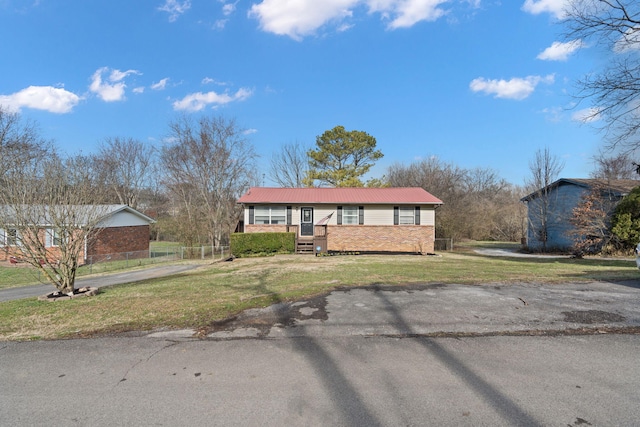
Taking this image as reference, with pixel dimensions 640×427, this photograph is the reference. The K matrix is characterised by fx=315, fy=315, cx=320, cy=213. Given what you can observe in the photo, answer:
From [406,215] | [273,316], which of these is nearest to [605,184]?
[406,215]

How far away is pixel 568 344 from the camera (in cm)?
371

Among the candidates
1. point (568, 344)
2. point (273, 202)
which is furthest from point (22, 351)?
point (273, 202)

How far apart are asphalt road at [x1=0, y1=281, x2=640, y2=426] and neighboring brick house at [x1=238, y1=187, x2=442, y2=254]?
14732mm

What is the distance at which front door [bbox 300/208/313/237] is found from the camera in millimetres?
20047

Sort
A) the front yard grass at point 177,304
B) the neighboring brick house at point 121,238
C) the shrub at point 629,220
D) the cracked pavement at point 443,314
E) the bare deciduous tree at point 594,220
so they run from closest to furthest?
the cracked pavement at point 443,314 → the front yard grass at point 177,304 → the shrub at point 629,220 → the bare deciduous tree at point 594,220 → the neighboring brick house at point 121,238

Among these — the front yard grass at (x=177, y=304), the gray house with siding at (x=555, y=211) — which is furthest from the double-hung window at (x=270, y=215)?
the gray house with siding at (x=555, y=211)

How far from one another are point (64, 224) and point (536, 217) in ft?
95.2

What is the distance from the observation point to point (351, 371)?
124 inches

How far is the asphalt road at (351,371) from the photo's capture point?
2.48 meters

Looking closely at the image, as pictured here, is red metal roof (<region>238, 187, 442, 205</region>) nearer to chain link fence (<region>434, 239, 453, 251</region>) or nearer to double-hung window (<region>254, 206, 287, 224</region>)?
double-hung window (<region>254, 206, 287, 224</region>)

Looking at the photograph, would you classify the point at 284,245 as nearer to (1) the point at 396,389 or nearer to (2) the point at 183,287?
(2) the point at 183,287

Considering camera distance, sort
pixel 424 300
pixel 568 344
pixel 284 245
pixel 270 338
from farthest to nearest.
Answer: pixel 284 245 < pixel 424 300 < pixel 270 338 < pixel 568 344

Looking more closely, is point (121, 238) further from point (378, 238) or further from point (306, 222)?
point (378, 238)

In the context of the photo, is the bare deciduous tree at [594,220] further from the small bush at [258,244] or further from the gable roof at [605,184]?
the small bush at [258,244]
